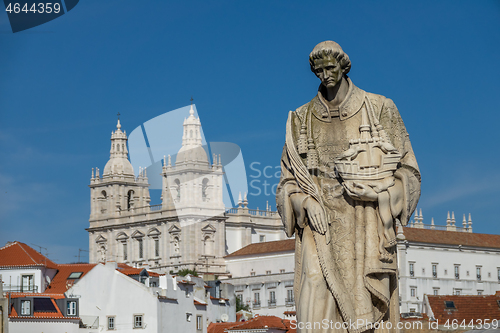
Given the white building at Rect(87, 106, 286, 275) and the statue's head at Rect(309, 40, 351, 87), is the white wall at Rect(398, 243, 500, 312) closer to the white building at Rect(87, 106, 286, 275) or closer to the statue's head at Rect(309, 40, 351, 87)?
the white building at Rect(87, 106, 286, 275)

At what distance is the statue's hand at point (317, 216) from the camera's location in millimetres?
6867

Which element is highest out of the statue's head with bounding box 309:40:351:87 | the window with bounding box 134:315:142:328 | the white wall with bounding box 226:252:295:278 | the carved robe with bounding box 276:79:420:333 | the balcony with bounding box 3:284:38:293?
the white wall with bounding box 226:252:295:278

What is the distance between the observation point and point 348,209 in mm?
6957

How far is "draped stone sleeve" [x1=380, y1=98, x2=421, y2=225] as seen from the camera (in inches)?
273

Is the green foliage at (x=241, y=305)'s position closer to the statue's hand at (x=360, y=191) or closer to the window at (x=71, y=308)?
the window at (x=71, y=308)

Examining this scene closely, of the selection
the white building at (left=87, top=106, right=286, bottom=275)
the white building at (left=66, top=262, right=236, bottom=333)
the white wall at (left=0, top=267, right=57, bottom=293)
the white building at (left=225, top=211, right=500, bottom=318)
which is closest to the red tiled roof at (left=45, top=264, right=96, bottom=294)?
the white wall at (left=0, top=267, right=57, bottom=293)

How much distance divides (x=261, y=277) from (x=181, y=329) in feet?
206

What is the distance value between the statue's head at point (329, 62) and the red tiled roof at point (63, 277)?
2128 inches

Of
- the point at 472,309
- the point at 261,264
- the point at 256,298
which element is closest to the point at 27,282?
the point at 472,309

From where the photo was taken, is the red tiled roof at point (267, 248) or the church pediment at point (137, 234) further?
the church pediment at point (137, 234)

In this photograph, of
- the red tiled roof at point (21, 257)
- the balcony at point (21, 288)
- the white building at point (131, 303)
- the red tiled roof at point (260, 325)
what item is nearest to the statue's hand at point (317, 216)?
the white building at point (131, 303)

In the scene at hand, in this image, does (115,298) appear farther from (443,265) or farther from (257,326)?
(443,265)

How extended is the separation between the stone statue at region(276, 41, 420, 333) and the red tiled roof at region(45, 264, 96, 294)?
5391 cm

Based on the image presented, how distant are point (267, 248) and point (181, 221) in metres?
18.3
